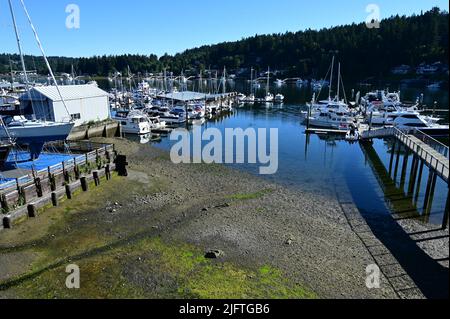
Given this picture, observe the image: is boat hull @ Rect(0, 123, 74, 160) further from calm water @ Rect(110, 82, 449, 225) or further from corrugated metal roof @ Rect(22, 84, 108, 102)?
calm water @ Rect(110, 82, 449, 225)

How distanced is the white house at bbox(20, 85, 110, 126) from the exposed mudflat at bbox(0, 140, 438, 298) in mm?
18005

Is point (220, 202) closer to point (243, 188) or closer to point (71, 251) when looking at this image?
point (243, 188)

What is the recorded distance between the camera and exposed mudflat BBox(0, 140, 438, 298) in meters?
14.5

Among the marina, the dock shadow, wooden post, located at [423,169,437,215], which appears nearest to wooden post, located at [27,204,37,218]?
the marina

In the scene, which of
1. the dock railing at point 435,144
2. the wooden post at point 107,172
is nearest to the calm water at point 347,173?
the dock railing at point 435,144

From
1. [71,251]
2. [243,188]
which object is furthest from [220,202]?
[71,251]

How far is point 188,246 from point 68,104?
3173cm

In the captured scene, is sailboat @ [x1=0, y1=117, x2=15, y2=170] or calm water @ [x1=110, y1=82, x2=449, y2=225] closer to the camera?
calm water @ [x1=110, y1=82, x2=449, y2=225]

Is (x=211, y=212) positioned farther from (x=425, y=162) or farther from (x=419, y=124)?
(x=419, y=124)

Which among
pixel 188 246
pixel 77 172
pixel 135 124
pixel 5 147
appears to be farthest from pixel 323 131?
pixel 5 147

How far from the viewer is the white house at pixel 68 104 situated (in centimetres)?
3953

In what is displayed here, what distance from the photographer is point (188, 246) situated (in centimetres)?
1811

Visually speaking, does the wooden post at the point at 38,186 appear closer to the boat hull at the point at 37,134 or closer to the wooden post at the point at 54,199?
the wooden post at the point at 54,199

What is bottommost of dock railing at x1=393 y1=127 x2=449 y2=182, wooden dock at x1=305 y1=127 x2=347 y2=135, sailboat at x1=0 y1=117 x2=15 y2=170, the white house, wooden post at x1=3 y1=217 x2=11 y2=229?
wooden dock at x1=305 y1=127 x2=347 y2=135
